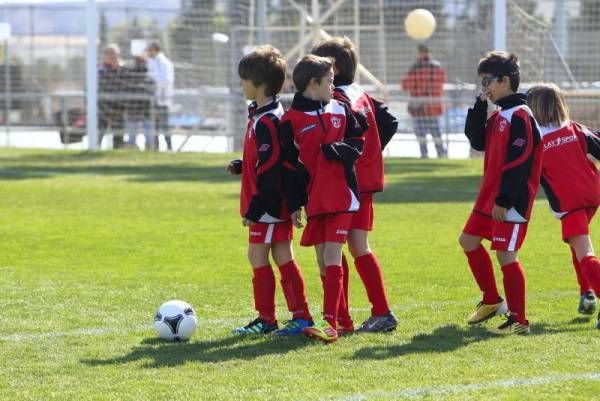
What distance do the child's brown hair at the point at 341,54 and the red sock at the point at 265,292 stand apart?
1.15m

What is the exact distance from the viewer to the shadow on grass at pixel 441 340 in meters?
6.46

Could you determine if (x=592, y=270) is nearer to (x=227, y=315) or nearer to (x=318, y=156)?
(x=318, y=156)

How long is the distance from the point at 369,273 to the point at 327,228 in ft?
1.36

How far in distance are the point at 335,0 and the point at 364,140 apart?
59.7 ft

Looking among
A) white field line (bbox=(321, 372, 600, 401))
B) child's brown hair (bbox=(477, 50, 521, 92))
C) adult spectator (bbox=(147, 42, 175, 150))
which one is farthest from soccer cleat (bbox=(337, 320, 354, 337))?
adult spectator (bbox=(147, 42, 175, 150))

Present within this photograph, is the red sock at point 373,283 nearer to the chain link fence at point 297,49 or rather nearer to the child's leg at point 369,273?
the child's leg at point 369,273

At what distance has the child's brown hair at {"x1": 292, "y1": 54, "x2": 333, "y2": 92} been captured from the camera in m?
6.76

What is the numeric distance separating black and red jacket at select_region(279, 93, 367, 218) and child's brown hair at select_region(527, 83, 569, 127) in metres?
1.25

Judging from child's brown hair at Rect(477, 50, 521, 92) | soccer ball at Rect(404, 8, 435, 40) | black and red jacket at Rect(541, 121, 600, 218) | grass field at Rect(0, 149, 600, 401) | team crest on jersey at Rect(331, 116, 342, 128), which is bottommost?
grass field at Rect(0, 149, 600, 401)

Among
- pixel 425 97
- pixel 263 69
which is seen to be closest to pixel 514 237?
pixel 263 69

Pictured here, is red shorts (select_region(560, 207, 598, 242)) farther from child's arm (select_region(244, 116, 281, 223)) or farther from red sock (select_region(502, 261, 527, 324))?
child's arm (select_region(244, 116, 281, 223))

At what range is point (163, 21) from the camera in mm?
27297

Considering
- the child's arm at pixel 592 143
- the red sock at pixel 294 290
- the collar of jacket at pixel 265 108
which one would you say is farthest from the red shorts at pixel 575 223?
the collar of jacket at pixel 265 108

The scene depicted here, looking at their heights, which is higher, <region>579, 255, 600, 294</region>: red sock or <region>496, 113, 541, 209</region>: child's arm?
<region>496, 113, 541, 209</region>: child's arm
